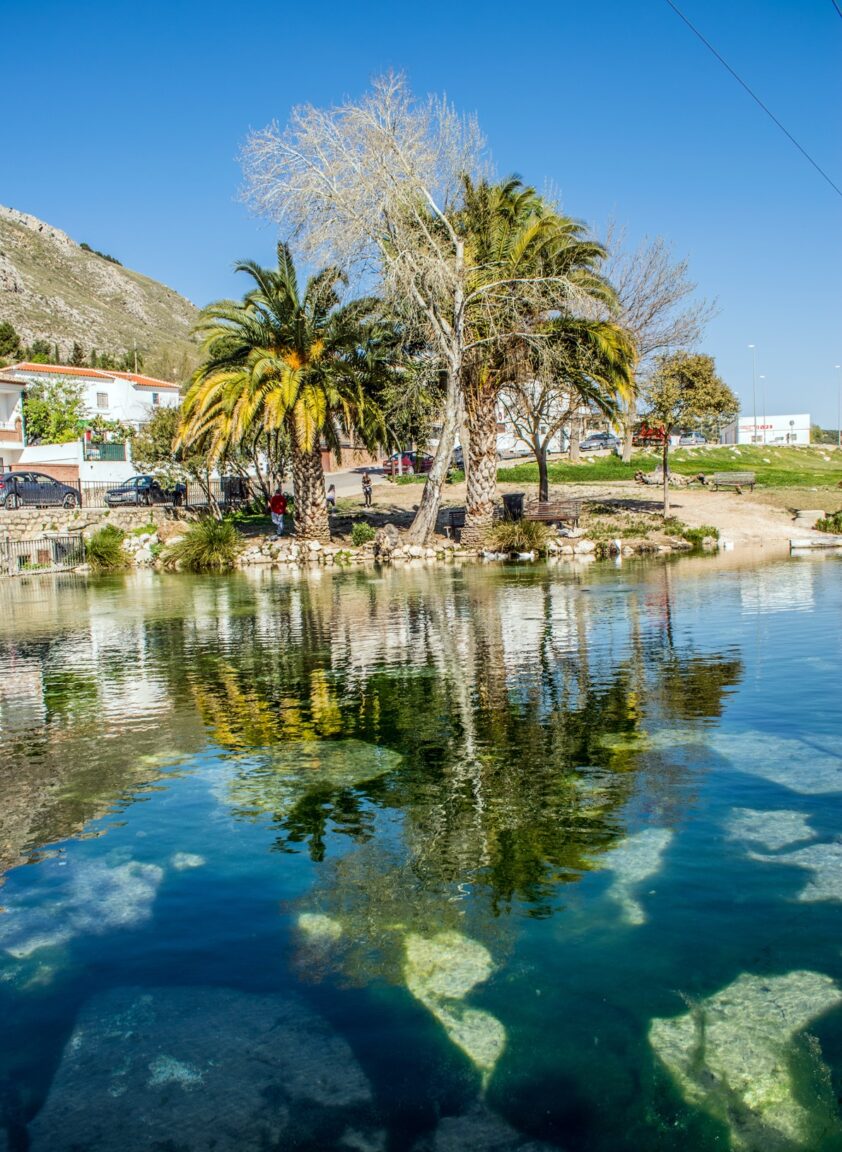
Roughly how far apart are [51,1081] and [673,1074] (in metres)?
2.66

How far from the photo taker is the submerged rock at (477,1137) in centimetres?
373

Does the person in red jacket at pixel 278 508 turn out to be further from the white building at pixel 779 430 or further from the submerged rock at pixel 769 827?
the white building at pixel 779 430

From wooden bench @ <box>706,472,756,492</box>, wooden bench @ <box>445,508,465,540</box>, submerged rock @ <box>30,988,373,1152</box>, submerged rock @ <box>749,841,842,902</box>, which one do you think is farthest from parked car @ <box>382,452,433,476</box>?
submerged rock @ <box>30,988,373,1152</box>

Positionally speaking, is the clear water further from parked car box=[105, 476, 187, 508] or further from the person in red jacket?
parked car box=[105, 476, 187, 508]

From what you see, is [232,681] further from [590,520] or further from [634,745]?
[590,520]

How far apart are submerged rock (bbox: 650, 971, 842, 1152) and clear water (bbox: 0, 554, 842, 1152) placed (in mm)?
14

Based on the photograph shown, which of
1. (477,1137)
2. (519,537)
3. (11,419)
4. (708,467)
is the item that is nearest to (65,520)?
(519,537)

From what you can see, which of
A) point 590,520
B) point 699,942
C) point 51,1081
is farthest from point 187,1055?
point 590,520

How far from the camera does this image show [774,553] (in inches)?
1180

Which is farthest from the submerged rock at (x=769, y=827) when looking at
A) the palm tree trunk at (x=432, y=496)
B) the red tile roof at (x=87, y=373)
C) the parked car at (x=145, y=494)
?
the red tile roof at (x=87, y=373)

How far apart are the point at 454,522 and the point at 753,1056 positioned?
32053 mm

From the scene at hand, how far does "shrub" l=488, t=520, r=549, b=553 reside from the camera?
3145cm

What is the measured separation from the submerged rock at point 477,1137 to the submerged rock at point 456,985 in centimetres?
24

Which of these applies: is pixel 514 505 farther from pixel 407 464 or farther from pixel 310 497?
pixel 407 464
